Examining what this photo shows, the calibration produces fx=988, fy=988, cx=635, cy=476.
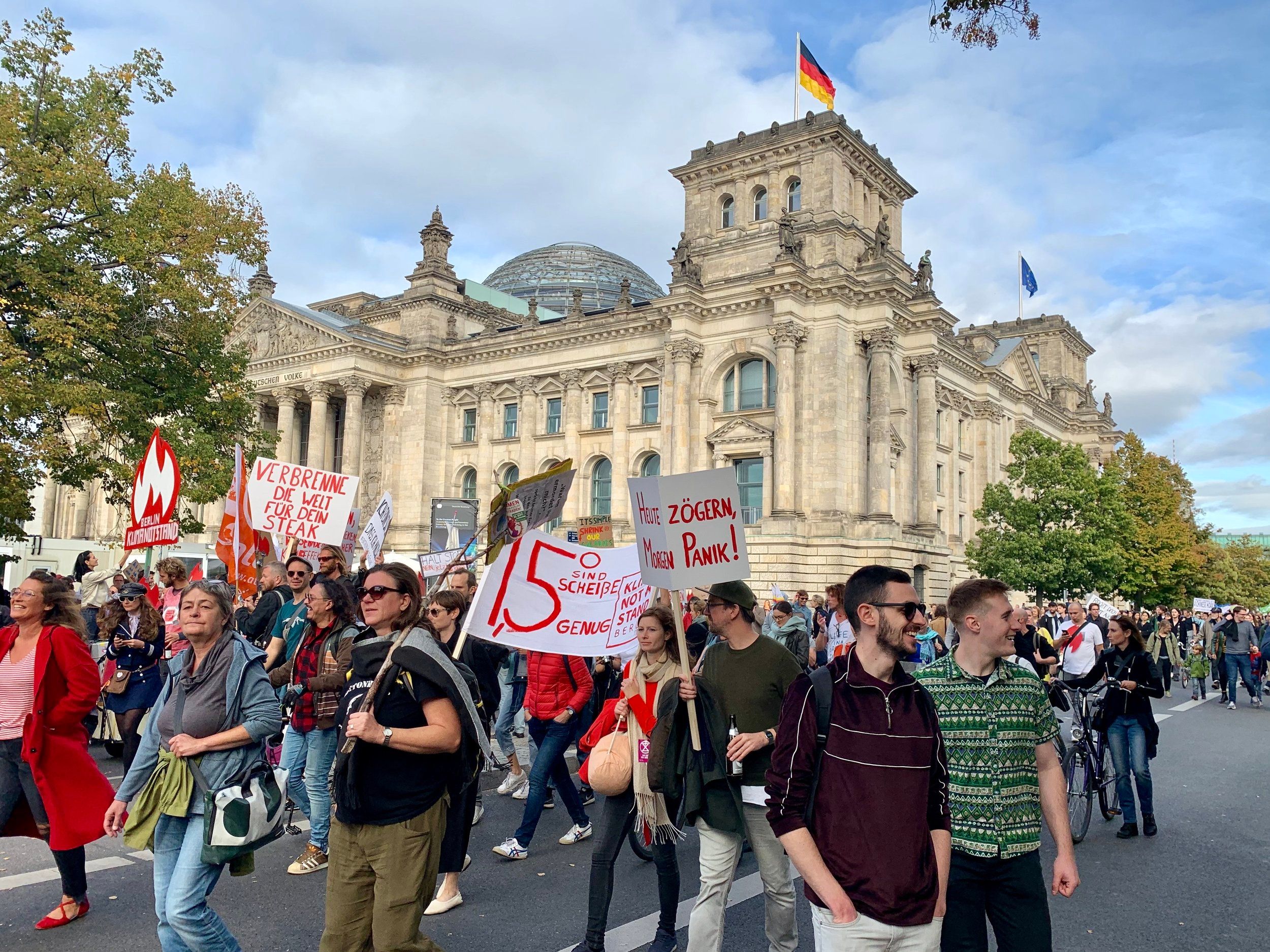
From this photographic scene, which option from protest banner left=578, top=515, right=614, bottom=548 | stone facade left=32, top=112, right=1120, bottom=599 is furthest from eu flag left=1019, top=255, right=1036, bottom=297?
protest banner left=578, top=515, right=614, bottom=548

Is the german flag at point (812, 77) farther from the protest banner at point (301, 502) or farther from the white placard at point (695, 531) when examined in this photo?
the white placard at point (695, 531)

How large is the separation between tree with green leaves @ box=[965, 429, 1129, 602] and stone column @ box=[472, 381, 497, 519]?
74.6 feet

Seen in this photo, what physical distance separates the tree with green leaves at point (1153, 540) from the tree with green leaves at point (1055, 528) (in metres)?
3.72

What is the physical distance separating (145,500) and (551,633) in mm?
7488

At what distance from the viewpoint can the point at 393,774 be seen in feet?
13.5

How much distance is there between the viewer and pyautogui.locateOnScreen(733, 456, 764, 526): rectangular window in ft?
129

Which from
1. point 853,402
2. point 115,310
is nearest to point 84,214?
point 115,310

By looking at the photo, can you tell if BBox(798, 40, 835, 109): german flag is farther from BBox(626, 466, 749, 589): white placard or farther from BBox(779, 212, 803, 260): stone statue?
BBox(626, 466, 749, 589): white placard

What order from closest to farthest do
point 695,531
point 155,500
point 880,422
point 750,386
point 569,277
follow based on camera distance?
1. point 695,531
2. point 155,500
3. point 880,422
4. point 750,386
5. point 569,277

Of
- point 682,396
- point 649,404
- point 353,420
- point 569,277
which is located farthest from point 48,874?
point 569,277

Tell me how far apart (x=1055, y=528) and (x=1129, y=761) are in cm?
3750

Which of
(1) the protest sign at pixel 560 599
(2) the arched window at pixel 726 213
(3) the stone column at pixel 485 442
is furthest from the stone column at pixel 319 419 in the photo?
(1) the protest sign at pixel 560 599

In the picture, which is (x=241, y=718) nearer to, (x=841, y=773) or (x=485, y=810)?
(x=841, y=773)

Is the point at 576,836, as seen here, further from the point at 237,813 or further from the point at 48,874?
the point at 237,813
